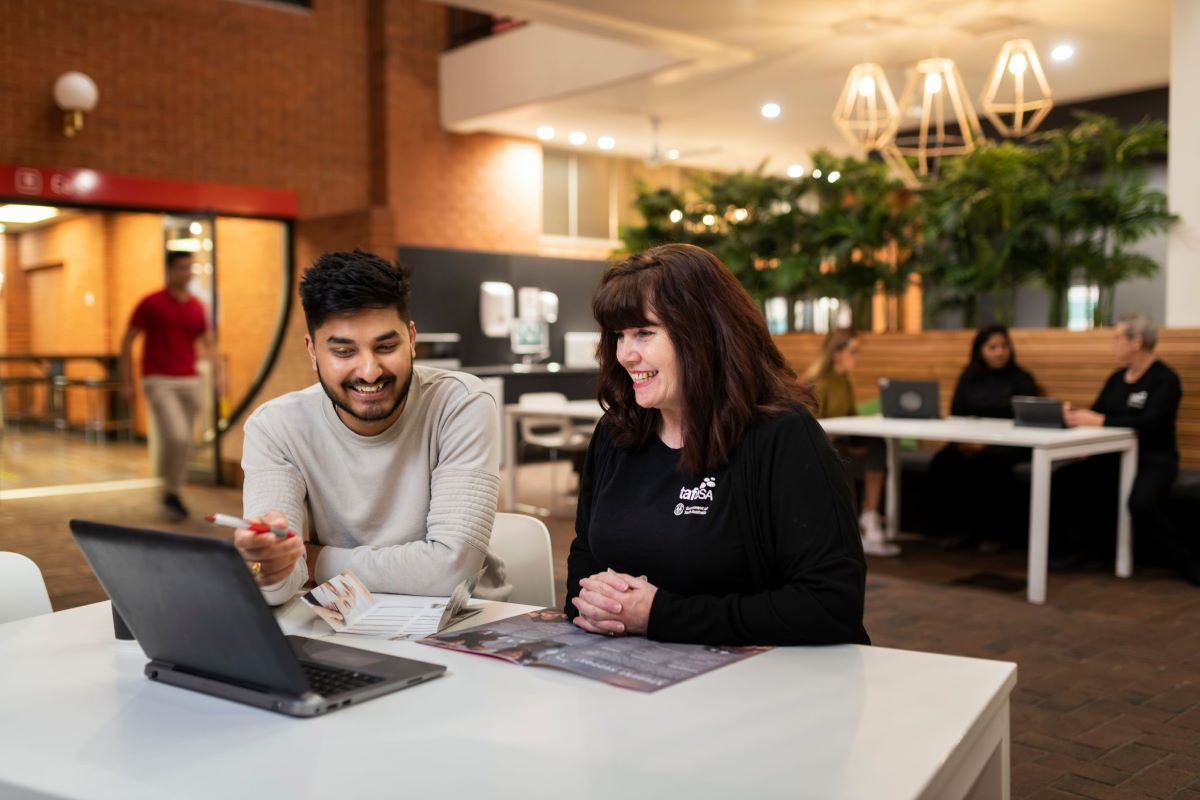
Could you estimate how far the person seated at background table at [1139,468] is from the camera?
222 inches

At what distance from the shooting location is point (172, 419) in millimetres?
7527

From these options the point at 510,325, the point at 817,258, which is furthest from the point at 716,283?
the point at 510,325

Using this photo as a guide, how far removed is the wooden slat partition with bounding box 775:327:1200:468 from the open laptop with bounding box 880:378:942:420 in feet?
2.14

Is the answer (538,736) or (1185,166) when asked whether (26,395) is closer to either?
(1185,166)

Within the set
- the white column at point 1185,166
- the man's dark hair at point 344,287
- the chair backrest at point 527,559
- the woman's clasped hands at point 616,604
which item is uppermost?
the white column at point 1185,166

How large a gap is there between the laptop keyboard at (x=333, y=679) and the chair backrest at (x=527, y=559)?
947 millimetres

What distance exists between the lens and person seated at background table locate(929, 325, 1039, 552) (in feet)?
21.5

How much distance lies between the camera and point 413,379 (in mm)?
2270

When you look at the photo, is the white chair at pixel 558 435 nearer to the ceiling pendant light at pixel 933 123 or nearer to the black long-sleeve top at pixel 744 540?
the ceiling pendant light at pixel 933 123

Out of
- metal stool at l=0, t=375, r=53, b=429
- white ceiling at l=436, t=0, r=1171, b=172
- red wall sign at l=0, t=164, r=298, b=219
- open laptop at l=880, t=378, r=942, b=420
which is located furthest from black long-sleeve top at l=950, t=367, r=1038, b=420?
metal stool at l=0, t=375, r=53, b=429

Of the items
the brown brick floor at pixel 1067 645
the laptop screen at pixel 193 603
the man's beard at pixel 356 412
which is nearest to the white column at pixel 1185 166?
the brown brick floor at pixel 1067 645

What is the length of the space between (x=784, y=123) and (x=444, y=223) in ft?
13.0

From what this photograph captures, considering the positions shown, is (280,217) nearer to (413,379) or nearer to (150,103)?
(150,103)

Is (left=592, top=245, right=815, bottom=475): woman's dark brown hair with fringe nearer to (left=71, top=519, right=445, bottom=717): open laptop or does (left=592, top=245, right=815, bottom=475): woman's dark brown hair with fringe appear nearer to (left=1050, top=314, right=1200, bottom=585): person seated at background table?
(left=71, top=519, right=445, bottom=717): open laptop
